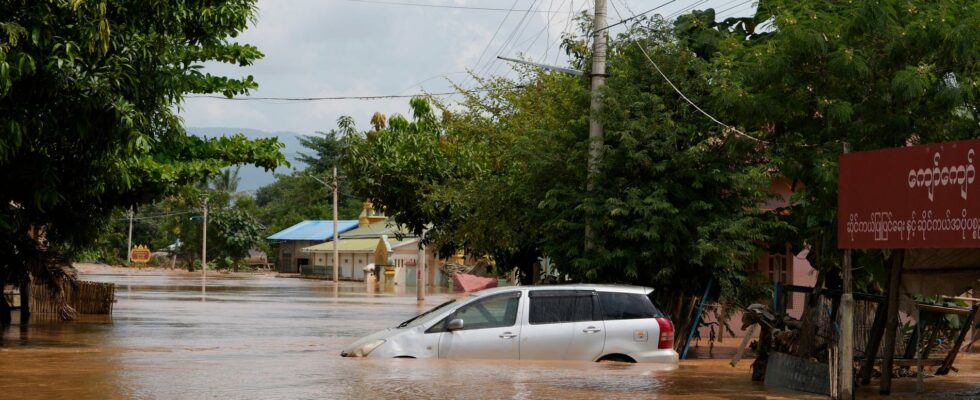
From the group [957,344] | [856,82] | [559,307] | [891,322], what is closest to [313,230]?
[559,307]

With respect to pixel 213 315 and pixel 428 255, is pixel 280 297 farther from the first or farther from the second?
pixel 428 255

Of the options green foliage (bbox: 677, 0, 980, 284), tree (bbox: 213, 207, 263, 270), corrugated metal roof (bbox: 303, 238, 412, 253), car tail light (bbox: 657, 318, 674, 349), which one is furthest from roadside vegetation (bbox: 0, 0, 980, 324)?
tree (bbox: 213, 207, 263, 270)

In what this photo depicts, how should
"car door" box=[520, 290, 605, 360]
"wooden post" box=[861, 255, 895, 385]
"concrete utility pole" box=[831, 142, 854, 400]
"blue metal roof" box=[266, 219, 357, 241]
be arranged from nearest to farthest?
"concrete utility pole" box=[831, 142, 854, 400] → "wooden post" box=[861, 255, 895, 385] → "car door" box=[520, 290, 605, 360] → "blue metal roof" box=[266, 219, 357, 241]

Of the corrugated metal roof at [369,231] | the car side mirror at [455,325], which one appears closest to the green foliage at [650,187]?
the car side mirror at [455,325]

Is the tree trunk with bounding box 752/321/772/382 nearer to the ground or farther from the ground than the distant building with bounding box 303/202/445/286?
nearer to the ground

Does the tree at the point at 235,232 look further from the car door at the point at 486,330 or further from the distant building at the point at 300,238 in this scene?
the car door at the point at 486,330

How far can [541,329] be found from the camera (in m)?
15.7

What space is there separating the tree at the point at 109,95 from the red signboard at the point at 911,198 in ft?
31.2

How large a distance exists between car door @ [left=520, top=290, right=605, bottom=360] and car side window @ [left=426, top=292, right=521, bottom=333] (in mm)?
217

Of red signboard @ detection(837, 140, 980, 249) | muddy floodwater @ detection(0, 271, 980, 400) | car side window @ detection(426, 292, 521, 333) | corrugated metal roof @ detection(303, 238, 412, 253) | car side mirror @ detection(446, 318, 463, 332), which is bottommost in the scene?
muddy floodwater @ detection(0, 271, 980, 400)

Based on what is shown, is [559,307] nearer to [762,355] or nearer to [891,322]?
[762,355]

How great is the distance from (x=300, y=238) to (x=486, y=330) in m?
87.5

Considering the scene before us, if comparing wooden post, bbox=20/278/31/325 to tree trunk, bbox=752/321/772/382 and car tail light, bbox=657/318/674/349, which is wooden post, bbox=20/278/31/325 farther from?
tree trunk, bbox=752/321/772/382

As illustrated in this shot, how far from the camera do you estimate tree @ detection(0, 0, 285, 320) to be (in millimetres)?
15977
